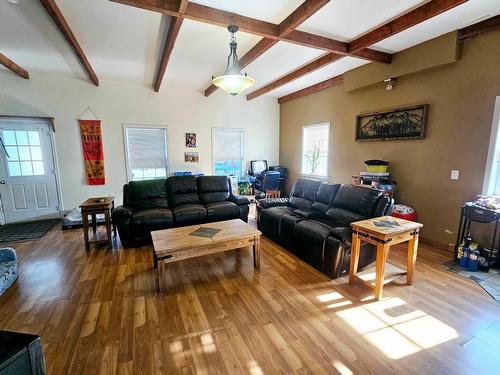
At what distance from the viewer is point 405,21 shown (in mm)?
2691

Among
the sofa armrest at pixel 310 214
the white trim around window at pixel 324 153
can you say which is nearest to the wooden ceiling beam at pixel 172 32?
the sofa armrest at pixel 310 214

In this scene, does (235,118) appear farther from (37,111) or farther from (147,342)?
(147,342)

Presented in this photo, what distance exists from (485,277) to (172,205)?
4397mm

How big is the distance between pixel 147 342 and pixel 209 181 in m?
3.07

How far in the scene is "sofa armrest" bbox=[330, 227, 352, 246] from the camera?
8.57ft

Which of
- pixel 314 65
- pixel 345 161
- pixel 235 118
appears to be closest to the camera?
pixel 314 65

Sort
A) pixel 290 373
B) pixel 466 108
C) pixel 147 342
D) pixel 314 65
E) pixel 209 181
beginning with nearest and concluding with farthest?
pixel 290 373 < pixel 147 342 < pixel 466 108 < pixel 314 65 < pixel 209 181

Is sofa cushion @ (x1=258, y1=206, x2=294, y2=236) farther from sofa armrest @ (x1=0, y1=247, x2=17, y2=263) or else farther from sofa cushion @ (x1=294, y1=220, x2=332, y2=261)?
sofa armrest @ (x1=0, y1=247, x2=17, y2=263)

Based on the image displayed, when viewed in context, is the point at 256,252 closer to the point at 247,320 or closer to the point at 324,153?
the point at 247,320

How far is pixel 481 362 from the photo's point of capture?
5.39ft

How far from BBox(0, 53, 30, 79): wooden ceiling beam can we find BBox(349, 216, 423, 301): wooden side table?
18.6 ft

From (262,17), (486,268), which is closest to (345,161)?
(486,268)

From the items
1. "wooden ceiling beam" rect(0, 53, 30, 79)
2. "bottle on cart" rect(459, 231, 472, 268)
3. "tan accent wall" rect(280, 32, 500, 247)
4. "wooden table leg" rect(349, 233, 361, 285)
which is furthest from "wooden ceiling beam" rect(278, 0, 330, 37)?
"wooden ceiling beam" rect(0, 53, 30, 79)

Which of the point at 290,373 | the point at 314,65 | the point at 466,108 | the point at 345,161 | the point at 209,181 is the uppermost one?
the point at 314,65
